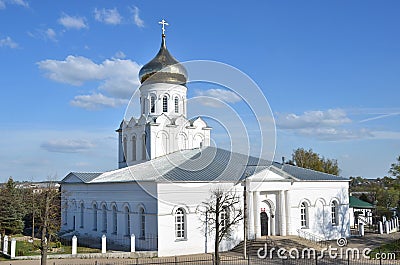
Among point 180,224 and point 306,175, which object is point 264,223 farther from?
point 180,224

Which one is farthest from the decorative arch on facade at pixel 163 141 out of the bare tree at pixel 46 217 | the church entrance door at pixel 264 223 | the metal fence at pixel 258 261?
the metal fence at pixel 258 261

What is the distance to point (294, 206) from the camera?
30672mm

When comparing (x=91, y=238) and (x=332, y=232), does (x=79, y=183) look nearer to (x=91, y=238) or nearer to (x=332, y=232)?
(x=91, y=238)

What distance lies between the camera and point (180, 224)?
26.5 meters

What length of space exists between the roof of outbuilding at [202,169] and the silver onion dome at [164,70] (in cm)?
601

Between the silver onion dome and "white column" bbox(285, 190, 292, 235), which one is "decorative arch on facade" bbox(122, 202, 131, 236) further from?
the silver onion dome

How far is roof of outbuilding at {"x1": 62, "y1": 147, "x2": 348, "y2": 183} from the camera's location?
1073 inches

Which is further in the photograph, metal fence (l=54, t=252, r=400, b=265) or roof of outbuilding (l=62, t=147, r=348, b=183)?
roof of outbuilding (l=62, t=147, r=348, b=183)

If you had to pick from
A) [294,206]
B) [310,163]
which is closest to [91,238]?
[294,206]

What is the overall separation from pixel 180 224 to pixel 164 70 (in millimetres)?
13464

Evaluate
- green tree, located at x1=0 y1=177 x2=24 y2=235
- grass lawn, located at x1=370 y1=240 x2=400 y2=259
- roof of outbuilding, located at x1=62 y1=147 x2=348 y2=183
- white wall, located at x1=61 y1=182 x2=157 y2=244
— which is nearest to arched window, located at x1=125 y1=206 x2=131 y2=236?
white wall, located at x1=61 y1=182 x2=157 y2=244

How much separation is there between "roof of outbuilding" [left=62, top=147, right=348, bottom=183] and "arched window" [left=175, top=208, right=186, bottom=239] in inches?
75.1

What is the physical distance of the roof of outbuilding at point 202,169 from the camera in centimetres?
2727

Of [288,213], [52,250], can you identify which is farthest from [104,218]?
[288,213]
